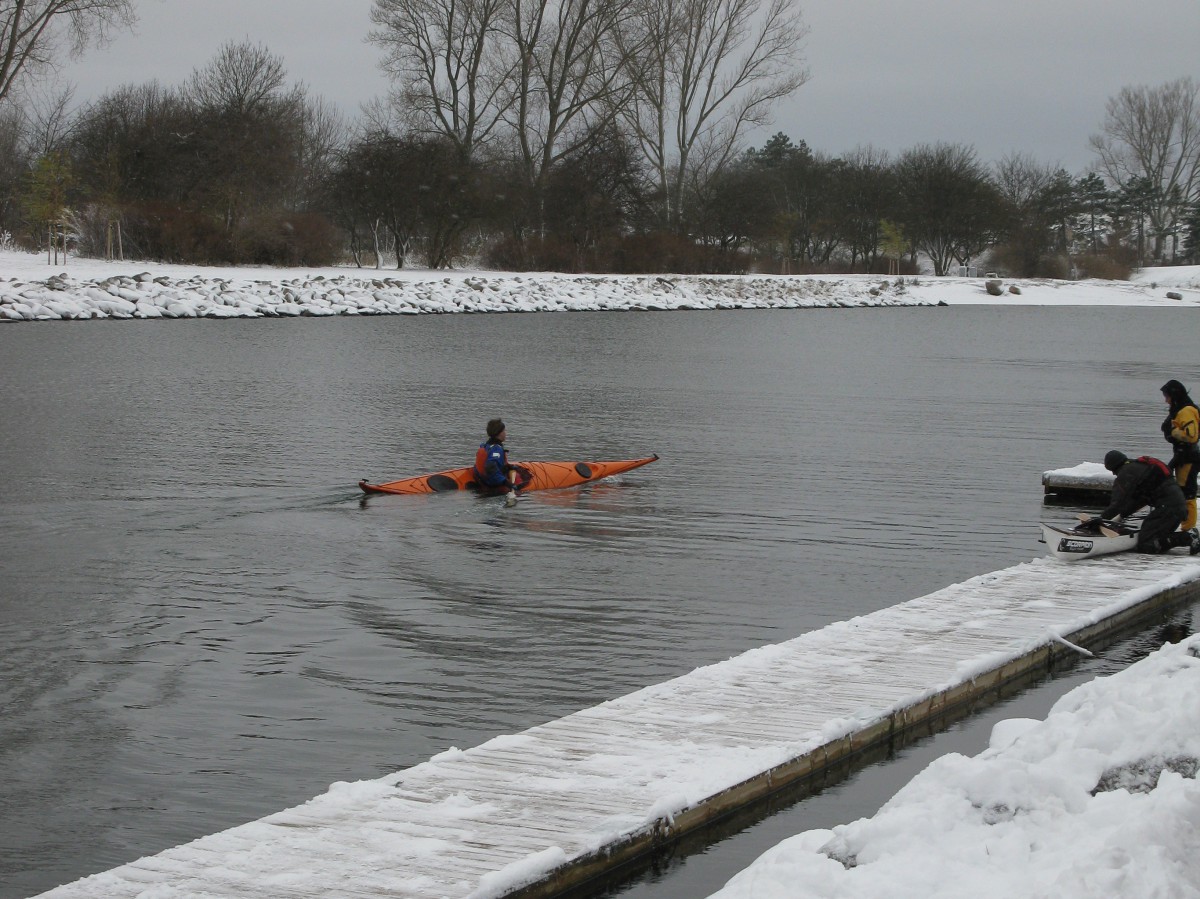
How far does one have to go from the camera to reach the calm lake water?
23.5ft

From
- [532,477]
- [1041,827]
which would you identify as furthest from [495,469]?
[1041,827]

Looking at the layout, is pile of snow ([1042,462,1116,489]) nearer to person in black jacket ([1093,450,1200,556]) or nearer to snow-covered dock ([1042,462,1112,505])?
snow-covered dock ([1042,462,1112,505])

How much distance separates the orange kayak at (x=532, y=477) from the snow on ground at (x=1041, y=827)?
944 centimetres

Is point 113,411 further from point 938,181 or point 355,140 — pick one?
point 938,181

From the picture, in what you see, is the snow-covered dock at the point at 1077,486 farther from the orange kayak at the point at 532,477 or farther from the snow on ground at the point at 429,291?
the snow on ground at the point at 429,291

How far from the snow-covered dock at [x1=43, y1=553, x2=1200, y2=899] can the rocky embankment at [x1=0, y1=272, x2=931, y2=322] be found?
34947 mm

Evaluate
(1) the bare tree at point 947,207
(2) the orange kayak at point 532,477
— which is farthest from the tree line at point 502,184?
(2) the orange kayak at point 532,477

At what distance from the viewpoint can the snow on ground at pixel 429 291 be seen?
4147cm

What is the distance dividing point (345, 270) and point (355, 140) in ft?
25.6

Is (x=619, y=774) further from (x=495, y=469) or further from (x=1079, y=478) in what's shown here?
(x=1079, y=478)

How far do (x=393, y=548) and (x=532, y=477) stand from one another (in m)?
3.16

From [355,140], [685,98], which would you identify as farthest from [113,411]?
[685,98]

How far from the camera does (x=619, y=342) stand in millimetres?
37625

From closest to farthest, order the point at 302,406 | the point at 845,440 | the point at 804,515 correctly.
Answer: the point at 804,515, the point at 845,440, the point at 302,406
